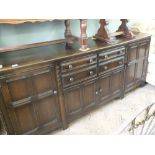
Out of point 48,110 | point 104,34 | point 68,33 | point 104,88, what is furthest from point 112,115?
point 68,33

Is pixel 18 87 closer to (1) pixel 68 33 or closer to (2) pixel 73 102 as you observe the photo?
(2) pixel 73 102

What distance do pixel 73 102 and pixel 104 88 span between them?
1.55 feet

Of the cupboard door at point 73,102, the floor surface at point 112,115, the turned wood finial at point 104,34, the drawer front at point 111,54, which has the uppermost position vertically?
the turned wood finial at point 104,34

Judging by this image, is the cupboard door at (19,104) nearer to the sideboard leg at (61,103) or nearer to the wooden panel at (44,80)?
the wooden panel at (44,80)

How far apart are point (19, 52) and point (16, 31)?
0.75 ft

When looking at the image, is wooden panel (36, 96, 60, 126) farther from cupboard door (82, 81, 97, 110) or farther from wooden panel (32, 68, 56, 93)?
cupboard door (82, 81, 97, 110)

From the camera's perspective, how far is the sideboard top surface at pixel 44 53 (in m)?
1.39

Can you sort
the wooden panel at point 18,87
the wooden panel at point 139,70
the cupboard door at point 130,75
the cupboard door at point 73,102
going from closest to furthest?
the wooden panel at point 18,87, the cupboard door at point 73,102, the cupboard door at point 130,75, the wooden panel at point 139,70

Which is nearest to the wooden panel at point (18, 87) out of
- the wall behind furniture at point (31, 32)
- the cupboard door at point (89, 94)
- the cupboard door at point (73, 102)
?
the cupboard door at point (73, 102)

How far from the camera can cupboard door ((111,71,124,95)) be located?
208 cm

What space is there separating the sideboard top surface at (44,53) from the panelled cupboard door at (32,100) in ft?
0.33

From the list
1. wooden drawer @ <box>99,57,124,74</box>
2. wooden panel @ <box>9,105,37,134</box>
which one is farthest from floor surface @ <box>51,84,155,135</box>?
wooden drawer @ <box>99,57,124,74</box>

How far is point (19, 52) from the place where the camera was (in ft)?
5.34
